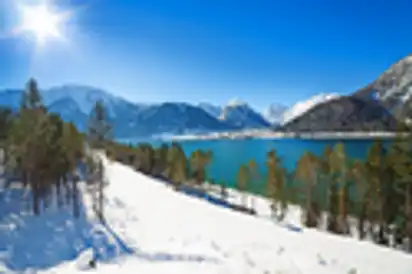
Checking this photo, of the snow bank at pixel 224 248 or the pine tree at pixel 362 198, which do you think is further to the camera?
the pine tree at pixel 362 198

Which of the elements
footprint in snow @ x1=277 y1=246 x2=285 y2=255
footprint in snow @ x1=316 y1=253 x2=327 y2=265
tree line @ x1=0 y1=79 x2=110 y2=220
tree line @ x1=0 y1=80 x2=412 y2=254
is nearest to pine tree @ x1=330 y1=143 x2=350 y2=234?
tree line @ x1=0 y1=80 x2=412 y2=254

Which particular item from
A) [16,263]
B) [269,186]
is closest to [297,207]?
[269,186]

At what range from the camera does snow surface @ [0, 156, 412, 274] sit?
21188 millimetres

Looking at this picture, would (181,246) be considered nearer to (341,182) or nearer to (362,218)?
(362,218)

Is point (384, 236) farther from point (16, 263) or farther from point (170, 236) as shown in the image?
point (16, 263)

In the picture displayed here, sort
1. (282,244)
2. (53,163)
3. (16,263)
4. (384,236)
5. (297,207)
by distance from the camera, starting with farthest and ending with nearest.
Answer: (297,207) < (384,236) < (53,163) < (282,244) < (16,263)

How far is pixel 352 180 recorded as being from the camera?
48562 millimetres

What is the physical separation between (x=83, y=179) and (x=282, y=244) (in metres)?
31.5

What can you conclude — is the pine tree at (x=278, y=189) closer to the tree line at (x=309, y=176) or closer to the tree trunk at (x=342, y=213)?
the tree line at (x=309, y=176)

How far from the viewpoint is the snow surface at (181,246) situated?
21188 millimetres

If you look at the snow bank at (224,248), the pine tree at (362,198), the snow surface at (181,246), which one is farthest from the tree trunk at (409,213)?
the snow surface at (181,246)

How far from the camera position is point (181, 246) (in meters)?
24.7

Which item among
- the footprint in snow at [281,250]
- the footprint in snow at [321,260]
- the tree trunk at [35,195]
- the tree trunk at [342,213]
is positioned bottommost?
the tree trunk at [342,213]

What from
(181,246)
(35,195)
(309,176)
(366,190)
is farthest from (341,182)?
(35,195)
